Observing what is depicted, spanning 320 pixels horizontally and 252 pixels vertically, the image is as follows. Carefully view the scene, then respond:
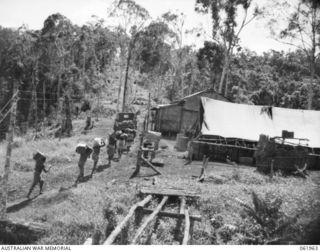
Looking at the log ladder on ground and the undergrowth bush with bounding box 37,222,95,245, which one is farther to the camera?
the undergrowth bush with bounding box 37,222,95,245

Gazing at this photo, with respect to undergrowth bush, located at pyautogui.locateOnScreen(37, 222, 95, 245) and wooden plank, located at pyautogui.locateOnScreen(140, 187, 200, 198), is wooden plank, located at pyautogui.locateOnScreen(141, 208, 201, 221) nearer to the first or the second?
undergrowth bush, located at pyautogui.locateOnScreen(37, 222, 95, 245)

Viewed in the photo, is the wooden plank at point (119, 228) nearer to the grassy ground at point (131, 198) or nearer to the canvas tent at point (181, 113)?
the grassy ground at point (131, 198)

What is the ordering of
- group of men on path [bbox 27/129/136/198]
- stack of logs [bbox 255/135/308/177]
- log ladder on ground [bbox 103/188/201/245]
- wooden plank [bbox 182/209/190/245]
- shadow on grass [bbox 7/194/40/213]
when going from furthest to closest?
stack of logs [bbox 255/135/308/177] → group of men on path [bbox 27/129/136/198] → shadow on grass [bbox 7/194/40/213] → log ladder on ground [bbox 103/188/201/245] → wooden plank [bbox 182/209/190/245]

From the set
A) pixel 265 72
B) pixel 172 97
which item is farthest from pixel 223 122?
pixel 172 97

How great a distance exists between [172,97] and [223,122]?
28.1m

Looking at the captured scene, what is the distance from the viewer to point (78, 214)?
26.3 ft

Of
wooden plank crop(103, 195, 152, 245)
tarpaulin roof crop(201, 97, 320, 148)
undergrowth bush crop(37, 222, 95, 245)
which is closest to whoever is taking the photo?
wooden plank crop(103, 195, 152, 245)

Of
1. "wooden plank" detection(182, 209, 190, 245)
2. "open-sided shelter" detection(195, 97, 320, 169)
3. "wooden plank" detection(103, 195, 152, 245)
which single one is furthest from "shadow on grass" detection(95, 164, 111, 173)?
"wooden plank" detection(182, 209, 190, 245)

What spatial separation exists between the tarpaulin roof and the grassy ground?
278 cm

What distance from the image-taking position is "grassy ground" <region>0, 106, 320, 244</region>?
7.13 m

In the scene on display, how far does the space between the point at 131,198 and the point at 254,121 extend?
11614 millimetres

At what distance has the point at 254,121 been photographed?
60.1ft

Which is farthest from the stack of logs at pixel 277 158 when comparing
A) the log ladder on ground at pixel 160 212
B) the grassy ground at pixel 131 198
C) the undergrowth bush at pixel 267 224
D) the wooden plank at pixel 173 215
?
the wooden plank at pixel 173 215

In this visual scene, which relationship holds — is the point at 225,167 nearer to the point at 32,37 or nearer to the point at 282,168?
the point at 282,168
